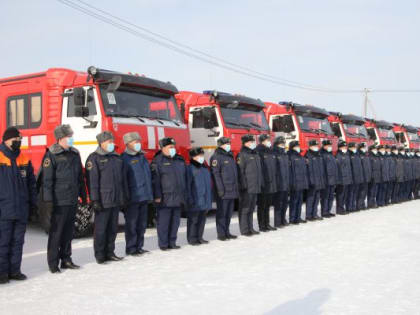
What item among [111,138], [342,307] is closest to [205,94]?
[111,138]

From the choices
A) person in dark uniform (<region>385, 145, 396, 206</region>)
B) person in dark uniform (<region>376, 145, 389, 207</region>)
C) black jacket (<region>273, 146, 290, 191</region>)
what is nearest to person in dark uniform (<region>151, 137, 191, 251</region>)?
black jacket (<region>273, 146, 290, 191</region>)

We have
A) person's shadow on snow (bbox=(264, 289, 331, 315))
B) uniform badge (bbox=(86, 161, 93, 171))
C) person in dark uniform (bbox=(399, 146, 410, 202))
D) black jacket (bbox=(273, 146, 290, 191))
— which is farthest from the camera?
person in dark uniform (bbox=(399, 146, 410, 202))

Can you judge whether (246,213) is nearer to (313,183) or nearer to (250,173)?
(250,173)

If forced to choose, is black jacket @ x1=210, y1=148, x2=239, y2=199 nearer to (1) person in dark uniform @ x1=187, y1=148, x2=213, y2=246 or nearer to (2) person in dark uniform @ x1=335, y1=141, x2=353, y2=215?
(1) person in dark uniform @ x1=187, y1=148, x2=213, y2=246

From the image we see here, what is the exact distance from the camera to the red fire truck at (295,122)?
14.3 meters

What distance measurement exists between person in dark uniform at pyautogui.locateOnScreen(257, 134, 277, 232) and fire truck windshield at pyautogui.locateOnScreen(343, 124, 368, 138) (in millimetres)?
7807

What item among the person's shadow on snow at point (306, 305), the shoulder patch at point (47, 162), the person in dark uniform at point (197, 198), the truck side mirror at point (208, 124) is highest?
the truck side mirror at point (208, 124)

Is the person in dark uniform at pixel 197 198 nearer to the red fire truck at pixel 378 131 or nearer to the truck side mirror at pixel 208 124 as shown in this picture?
the truck side mirror at pixel 208 124

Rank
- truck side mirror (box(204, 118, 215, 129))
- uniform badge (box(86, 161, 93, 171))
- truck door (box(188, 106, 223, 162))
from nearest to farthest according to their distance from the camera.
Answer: uniform badge (box(86, 161, 93, 171))
truck door (box(188, 106, 223, 162))
truck side mirror (box(204, 118, 215, 129))

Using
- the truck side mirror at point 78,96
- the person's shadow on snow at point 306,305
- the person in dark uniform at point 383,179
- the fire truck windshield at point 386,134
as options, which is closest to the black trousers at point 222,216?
the truck side mirror at point 78,96

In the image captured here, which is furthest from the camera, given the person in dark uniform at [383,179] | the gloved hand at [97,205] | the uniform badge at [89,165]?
the person in dark uniform at [383,179]

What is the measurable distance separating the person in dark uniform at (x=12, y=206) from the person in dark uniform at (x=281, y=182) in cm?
544

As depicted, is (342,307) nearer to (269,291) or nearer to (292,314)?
(292,314)

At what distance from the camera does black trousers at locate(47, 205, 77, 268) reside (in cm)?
643
